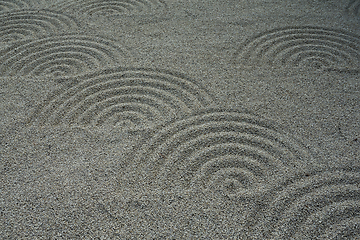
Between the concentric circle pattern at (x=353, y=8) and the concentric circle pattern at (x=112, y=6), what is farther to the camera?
the concentric circle pattern at (x=112, y=6)

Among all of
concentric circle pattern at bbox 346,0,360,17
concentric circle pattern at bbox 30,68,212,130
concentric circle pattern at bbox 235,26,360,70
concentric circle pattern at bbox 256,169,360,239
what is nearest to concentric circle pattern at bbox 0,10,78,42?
concentric circle pattern at bbox 30,68,212,130

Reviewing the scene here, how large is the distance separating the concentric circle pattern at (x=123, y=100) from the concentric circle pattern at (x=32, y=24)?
80cm

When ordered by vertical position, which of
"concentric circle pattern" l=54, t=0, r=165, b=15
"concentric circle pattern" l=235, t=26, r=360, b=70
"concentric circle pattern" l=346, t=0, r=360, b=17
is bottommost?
"concentric circle pattern" l=54, t=0, r=165, b=15

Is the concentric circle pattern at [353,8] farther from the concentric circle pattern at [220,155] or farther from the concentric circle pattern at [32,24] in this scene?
the concentric circle pattern at [32,24]

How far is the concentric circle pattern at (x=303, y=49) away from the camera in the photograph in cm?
272

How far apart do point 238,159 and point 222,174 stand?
0.15m

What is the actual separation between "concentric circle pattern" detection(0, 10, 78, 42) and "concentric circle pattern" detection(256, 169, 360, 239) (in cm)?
233

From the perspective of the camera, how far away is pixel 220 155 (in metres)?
2.10

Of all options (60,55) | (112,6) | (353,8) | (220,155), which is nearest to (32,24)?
(60,55)

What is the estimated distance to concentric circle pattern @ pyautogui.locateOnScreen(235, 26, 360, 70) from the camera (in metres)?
2.72

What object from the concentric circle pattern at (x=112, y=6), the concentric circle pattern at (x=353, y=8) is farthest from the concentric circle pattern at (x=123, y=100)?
the concentric circle pattern at (x=353, y=8)

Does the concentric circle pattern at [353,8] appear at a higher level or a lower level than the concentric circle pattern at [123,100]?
higher

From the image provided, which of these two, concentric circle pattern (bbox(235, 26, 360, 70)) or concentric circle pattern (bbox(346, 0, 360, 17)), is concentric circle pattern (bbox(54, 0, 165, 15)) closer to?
concentric circle pattern (bbox(235, 26, 360, 70))

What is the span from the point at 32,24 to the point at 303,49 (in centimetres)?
243
